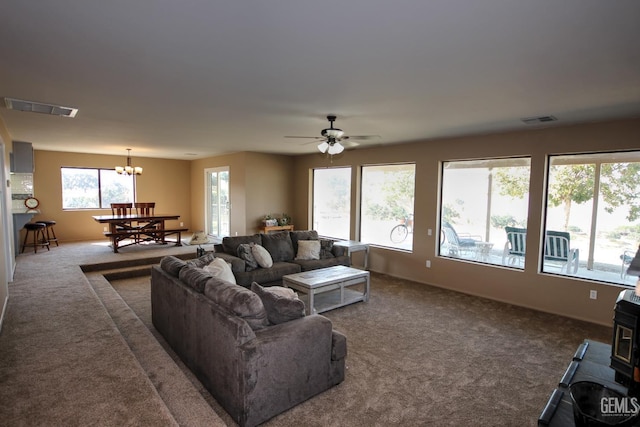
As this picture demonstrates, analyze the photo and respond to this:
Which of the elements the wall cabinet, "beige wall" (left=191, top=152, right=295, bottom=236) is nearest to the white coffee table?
"beige wall" (left=191, top=152, right=295, bottom=236)

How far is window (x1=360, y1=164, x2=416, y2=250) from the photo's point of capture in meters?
6.43

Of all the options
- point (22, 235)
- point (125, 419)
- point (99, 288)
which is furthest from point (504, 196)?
point (22, 235)

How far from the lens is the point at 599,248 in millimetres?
4438

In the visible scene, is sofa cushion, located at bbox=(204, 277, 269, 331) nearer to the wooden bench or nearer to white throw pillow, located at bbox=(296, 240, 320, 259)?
white throw pillow, located at bbox=(296, 240, 320, 259)

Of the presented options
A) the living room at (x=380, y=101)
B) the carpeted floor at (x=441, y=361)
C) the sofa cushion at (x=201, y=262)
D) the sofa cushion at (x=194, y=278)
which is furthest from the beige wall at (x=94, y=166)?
the sofa cushion at (x=194, y=278)

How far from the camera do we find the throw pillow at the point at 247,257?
4961 mm

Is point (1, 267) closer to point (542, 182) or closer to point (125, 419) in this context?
point (125, 419)

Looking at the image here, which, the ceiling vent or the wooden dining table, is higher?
the ceiling vent

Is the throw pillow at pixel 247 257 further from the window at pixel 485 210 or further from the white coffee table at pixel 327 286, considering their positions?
the window at pixel 485 210

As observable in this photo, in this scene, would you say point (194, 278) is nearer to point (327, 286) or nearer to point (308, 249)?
point (327, 286)

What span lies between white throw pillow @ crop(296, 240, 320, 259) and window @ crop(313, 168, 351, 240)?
70.6 inches

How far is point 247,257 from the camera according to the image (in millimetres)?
4984

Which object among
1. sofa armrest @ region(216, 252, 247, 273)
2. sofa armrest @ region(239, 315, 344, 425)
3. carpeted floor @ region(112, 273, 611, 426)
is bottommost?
carpeted floor @ region(112, 273, 611, 426)

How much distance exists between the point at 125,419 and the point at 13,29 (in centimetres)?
235
